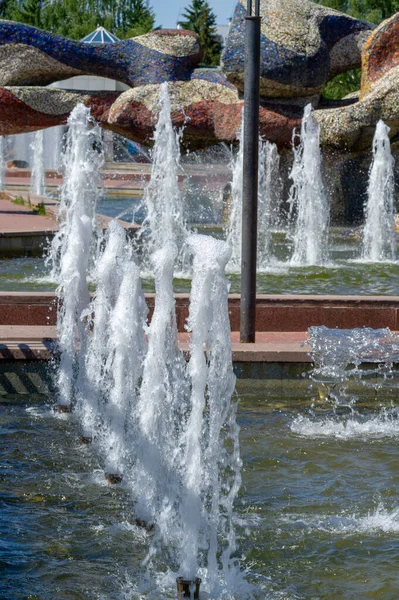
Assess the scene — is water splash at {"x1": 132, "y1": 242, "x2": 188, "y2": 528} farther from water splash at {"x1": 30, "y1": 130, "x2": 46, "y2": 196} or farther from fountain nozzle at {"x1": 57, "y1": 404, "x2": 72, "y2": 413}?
water splash at {"x1": 30, "y1": 130, "x2": 46, "y2": 196}

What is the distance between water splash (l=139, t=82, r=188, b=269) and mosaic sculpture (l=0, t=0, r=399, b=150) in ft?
2.58

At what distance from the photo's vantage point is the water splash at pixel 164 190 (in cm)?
1216

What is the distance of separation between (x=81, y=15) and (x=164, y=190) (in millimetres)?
38323

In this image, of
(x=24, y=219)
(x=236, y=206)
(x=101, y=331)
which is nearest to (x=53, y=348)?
(x=101, y=331)

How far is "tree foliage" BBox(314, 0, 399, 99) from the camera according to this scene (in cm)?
3262

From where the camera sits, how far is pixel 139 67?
14453 mm

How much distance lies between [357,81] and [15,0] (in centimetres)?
2285

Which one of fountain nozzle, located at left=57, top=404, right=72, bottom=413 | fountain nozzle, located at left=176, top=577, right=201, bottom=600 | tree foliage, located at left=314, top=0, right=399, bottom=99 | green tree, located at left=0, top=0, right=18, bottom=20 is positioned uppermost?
green tree, located at left=0, top=0, right=18, bottom=20

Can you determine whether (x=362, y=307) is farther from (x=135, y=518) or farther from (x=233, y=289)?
(x=135, y=518)

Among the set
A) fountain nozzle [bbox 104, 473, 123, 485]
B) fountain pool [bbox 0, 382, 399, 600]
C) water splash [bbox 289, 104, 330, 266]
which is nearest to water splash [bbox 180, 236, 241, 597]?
fountain pool [bbox 0, 382, 399, 600]

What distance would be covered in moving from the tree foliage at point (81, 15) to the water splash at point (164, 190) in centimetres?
3159

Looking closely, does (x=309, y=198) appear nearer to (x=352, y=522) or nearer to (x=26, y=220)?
(x=26, y=220)

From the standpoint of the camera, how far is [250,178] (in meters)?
6.39

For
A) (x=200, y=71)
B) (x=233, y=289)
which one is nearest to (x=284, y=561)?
(x=233, y=289)
